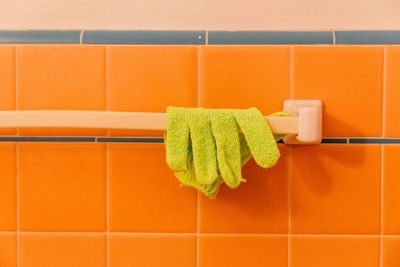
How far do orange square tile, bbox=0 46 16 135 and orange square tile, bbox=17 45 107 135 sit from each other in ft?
0.04

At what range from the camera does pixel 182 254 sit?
83 centimetres

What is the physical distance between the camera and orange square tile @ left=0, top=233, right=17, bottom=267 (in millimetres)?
825

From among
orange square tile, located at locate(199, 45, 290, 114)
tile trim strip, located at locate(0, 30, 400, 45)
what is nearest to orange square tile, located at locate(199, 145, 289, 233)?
orange square tile, located at locate(199, 45, 290, 114)

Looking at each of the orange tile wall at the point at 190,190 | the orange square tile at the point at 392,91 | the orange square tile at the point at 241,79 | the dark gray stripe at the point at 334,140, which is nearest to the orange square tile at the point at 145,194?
the orange tile wall at the point at 190,190

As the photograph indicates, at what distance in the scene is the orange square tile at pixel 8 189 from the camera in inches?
32.4

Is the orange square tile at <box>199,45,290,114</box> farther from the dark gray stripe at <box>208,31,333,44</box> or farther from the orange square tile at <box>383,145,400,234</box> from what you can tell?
the orange square tile at <box>383,145,400,234</box>

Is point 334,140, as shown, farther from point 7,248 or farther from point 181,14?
point 7,248

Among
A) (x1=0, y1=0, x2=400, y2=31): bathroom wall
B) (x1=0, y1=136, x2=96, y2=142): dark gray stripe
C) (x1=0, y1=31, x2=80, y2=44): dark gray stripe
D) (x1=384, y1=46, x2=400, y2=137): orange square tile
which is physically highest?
(x1=0, y1=0, x2=400, y2=31): bathroom wall

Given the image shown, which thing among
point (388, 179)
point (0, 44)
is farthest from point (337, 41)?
point (0, 44)

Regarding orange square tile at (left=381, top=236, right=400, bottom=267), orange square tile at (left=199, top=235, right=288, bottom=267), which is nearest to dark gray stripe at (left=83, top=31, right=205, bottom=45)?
orange square tile at (left=199, top=235, right=288, bottom=267)

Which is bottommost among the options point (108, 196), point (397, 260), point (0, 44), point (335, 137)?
point (397, 260)

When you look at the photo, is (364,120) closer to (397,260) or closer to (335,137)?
(335,137)

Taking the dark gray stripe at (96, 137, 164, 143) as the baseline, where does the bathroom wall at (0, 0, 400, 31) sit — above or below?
above

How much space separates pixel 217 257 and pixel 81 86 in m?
0.37
